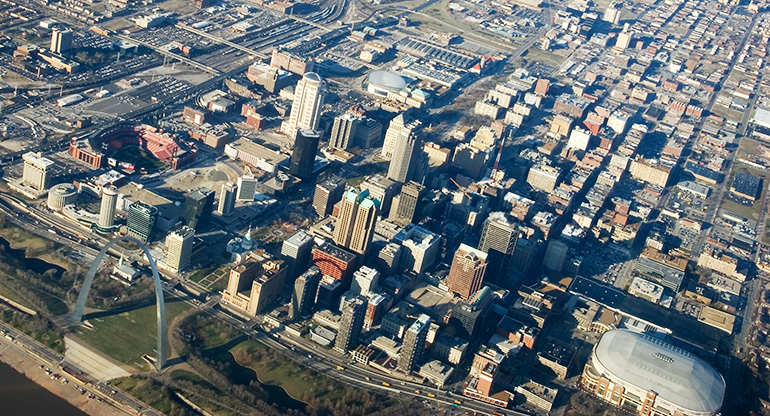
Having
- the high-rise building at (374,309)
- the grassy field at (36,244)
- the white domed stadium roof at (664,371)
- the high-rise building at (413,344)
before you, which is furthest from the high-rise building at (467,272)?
the grassy field at (36,244)

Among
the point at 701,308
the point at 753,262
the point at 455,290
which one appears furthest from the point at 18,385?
the point at 753,262

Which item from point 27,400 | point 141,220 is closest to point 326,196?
point 141,220

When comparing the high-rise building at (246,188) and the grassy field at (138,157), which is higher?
the high-rise building at (246,188)

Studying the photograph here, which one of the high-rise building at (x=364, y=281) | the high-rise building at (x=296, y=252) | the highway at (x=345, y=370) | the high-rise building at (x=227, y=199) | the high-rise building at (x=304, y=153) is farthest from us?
the high-rise building at (x=304, y=153)

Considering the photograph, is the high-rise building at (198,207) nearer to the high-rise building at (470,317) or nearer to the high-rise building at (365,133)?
the high-rise building at (470,317)

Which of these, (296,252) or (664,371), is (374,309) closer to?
(296,252)

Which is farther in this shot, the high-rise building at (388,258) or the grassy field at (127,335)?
the high-rise building at (388,258)

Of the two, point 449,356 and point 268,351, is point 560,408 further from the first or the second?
point 268,351
